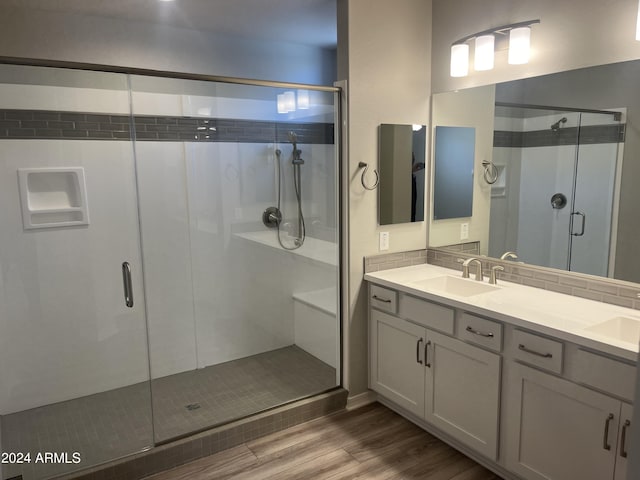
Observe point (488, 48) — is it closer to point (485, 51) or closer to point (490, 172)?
point (485, 51)

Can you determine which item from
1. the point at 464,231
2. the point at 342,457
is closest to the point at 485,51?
the point at 464,231

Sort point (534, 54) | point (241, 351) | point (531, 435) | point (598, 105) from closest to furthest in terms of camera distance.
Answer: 1. point (531, 435)
2. point (598, 105)
3. point (534, 54)
4. point (241, 351)

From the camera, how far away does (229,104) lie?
3232 mm

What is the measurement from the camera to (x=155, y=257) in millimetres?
3301

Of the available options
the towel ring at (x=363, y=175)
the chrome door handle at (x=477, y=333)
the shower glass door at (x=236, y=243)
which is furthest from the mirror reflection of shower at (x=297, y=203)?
the chrome door handle at (x=477, y=333)

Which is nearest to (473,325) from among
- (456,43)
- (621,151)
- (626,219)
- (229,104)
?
(626,219)

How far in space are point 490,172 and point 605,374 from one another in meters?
1.46

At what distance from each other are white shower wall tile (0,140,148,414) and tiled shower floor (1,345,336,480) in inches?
5.8

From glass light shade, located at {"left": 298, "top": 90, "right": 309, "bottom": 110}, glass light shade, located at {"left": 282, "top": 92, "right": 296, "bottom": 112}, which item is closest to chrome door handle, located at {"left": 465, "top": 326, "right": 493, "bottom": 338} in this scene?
glass light shade, located at {"left": 298, "top": 90, "right": 309, "bottom": 110}

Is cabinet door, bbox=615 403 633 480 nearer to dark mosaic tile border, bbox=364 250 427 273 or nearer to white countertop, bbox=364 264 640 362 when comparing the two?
white countertop, bbox=364 264 640 362

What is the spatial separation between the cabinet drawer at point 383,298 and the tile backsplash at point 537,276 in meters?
0.16

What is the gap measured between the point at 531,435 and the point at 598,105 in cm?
164

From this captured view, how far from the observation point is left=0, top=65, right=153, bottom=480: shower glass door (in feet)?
8.92

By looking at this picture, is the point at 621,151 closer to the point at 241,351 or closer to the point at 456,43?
the point at 456,43
